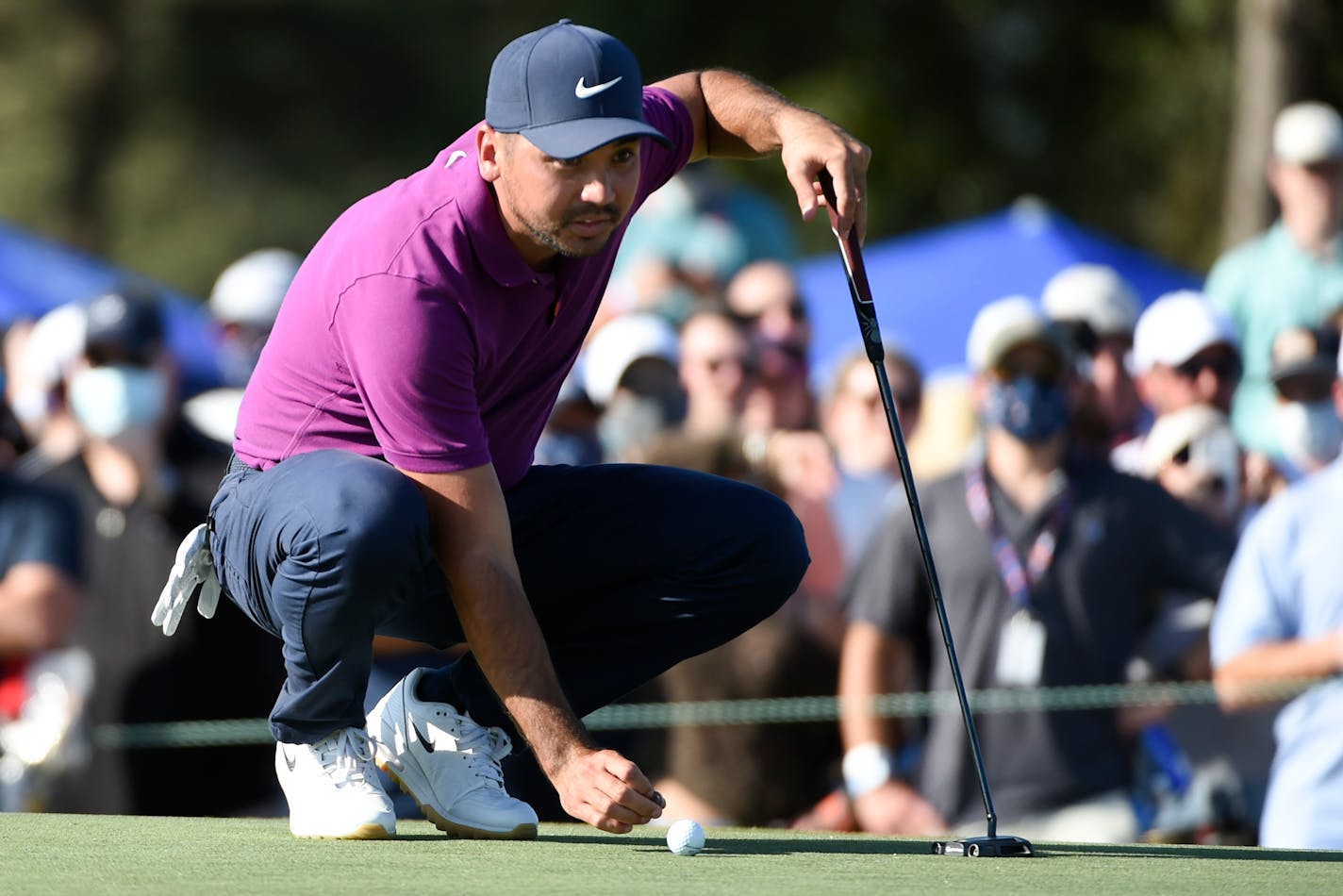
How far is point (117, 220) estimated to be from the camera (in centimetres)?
2750

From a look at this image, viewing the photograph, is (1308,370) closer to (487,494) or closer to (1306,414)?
(1306,414)

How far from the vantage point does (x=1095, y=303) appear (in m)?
9.02

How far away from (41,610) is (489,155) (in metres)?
3.71

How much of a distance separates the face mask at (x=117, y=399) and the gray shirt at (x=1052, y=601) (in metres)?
2.48

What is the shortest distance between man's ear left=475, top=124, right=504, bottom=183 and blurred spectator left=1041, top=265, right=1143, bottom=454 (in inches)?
179

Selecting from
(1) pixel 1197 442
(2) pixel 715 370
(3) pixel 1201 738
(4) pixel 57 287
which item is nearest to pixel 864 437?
(2) pixel 715 370

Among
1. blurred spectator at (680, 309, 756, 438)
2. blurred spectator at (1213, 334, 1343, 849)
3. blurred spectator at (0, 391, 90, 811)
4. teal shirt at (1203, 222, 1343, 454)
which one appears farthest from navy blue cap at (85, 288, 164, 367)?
teal shirt at (1203, 222, 1343, 454)

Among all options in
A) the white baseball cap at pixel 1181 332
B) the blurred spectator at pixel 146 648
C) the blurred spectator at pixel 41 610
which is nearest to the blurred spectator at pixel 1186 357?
the white baseball cap at pixel 1181 332

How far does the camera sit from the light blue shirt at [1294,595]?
668cm

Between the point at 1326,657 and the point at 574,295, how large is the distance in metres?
3.05

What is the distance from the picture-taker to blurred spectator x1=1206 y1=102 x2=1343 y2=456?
920cm

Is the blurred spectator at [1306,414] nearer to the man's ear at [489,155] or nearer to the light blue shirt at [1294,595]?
the light blue shirt at [1294,595]

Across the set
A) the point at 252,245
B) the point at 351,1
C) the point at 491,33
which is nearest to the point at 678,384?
the point at 491,33

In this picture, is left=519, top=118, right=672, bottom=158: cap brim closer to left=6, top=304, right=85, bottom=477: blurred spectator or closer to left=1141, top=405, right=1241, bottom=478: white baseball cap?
left=6, top=304, right=85, bottom=477: blurred spectator
